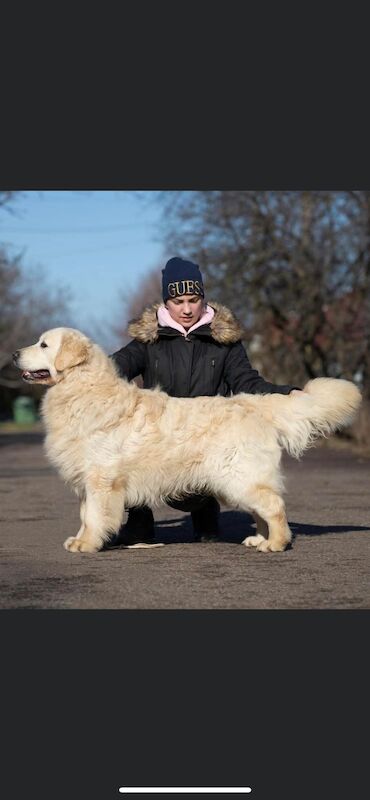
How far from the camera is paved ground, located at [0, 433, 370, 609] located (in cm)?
612

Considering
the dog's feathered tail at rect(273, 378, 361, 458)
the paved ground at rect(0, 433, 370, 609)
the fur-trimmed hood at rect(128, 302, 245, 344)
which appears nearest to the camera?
the paved ground at rect(0, 433, 370, 609)

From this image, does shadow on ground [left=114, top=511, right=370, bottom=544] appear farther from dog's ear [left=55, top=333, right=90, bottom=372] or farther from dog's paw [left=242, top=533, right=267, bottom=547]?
dog's ear [left=55, top=333, right=90, bottom=372]

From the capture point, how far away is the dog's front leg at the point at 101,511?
7559 millimetres

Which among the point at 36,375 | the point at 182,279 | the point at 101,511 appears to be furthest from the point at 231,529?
the point at 36,375

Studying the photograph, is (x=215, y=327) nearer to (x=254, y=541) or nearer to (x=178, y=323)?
(x=178, y=323)

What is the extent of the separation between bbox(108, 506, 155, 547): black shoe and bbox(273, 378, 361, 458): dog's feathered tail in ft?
4.46

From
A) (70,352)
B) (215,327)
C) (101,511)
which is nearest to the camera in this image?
(101,511)

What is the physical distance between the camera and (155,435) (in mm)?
7695

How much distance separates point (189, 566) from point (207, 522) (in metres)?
1.43

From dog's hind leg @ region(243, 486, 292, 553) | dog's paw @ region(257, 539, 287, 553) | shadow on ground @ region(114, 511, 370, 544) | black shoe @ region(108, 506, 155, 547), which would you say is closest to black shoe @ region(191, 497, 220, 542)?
shadow on ground @ region(114, 511, 370, 544)

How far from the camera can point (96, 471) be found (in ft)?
25.0

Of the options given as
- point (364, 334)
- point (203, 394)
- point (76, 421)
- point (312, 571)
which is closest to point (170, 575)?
point (312, 571)

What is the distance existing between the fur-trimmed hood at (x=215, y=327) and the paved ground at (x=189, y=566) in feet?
5.46

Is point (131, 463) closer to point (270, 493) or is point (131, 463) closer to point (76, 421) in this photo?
point (76, 421)
